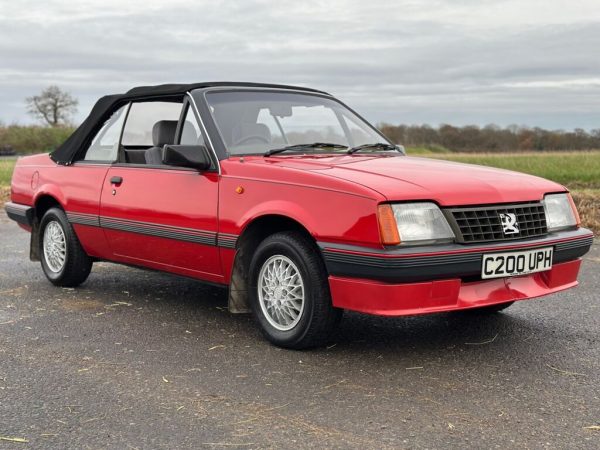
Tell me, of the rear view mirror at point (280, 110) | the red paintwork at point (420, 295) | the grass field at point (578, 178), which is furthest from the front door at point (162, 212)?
the grass field at point (578, 178)

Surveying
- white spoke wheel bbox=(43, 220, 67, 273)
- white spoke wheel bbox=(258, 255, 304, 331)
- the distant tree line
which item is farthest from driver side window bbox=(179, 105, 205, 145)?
the distant tree line

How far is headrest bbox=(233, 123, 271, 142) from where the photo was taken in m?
5.32

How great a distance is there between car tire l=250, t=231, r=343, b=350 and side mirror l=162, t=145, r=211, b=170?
2.42ft

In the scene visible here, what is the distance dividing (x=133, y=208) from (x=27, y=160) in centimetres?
210

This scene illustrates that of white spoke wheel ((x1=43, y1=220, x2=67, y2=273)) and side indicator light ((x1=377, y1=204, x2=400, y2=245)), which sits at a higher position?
side indicator light ((x1=377, y1=204, x2=400, y2=245))

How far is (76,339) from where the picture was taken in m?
4.94

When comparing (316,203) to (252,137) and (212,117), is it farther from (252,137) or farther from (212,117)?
(212,117)

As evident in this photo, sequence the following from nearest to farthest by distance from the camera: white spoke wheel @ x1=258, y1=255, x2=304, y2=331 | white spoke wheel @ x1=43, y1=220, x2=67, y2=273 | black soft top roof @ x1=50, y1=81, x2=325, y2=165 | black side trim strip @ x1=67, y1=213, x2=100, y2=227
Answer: white spoke wheel @ x1=258, y1=255, x2=304, y2=331 < black side trim strip @ x1=67, y1=213, x2=100, y2=227 < black soft top roof @ x1=50, y1=81, x2=325, y2=165 < white spoke wheel @ x1=43, y1=220, x2=67, y2=273

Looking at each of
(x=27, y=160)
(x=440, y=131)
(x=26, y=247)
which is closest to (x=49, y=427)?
(x=27, y=160)

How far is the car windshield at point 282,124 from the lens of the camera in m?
5.33

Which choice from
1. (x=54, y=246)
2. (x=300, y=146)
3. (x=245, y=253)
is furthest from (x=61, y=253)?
(x=300, y=146)

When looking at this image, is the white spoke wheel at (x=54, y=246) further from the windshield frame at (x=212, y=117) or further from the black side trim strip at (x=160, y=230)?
the windshield frame at (x=212, y=117)

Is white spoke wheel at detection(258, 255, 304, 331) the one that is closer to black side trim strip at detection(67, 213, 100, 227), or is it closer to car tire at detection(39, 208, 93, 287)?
black side trim strip at detection(67, 213, 100, 227)

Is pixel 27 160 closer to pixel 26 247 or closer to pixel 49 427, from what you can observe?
pixel 26 247
